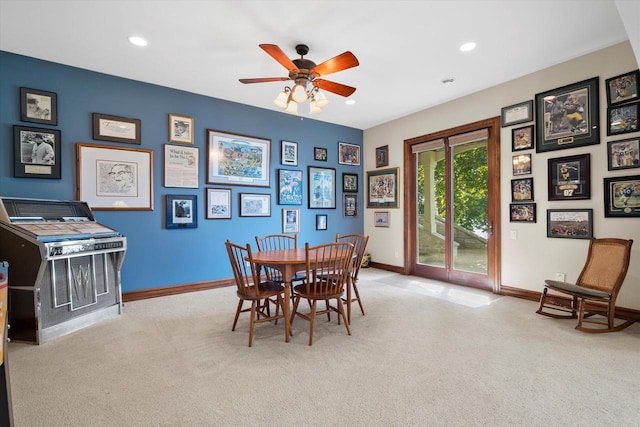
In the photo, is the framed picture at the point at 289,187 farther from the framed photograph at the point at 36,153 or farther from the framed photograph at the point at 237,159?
the framed photograph at the point at 36,153

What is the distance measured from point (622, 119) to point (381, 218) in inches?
141

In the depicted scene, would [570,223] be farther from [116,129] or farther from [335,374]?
[116,129]

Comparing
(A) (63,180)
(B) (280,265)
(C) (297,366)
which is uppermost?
(A) (63,180)

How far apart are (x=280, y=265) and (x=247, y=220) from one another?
2.42 m

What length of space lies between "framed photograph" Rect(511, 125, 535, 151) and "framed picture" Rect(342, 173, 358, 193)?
2.86 meters

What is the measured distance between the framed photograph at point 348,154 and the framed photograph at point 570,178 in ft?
10.8

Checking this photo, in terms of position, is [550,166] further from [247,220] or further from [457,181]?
[247,220]

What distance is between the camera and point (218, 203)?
14.9 ft

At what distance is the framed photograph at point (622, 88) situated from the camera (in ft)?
9.80

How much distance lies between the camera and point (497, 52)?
326 cm

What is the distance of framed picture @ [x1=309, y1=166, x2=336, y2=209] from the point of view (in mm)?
5551

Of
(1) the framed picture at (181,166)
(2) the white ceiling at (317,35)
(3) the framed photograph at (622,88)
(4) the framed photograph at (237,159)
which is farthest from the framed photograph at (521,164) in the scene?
(1) the framed picture at (181,166)

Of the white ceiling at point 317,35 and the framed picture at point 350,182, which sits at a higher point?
the white ceiling at point 317,35

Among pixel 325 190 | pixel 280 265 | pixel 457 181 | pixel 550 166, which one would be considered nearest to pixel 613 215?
pixel 550 166
